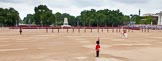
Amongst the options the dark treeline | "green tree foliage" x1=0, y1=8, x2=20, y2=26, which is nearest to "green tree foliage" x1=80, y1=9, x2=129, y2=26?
the dark treeline

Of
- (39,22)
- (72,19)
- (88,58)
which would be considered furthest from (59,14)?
(88,58)

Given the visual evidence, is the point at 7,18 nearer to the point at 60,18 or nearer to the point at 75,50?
the point at 60,18

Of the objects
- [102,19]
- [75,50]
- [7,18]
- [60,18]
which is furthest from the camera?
[60,18]

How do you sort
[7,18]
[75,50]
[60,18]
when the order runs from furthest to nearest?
[60,18]
[7,18]
[75,50]

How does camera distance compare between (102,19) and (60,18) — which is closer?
(102,19)

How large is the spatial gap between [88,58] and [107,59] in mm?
1081

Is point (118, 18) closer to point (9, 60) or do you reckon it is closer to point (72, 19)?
point (72, 19)

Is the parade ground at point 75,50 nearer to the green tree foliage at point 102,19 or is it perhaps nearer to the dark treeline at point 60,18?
the dark treeline at point 60,18

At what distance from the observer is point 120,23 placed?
15000 cm

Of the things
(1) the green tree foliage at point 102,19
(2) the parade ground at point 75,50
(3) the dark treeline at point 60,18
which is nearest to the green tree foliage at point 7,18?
(3) the dark treeline at point 60,18

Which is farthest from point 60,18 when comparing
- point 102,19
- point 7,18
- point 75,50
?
point 75,50

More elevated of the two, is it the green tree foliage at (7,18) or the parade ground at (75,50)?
the green tree foliage at (7,18)

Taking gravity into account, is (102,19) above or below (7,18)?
below

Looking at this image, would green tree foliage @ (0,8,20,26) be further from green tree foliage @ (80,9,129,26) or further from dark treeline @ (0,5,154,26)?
green tree foliage @ (80,9,129,26)
